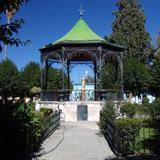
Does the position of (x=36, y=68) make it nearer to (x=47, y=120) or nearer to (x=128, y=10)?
(x=128, y=10)

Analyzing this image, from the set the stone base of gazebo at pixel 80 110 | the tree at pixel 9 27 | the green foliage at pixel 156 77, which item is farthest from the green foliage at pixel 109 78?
the tree at pixel 9 27

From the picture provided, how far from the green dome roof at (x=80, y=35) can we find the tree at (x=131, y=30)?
21.2m

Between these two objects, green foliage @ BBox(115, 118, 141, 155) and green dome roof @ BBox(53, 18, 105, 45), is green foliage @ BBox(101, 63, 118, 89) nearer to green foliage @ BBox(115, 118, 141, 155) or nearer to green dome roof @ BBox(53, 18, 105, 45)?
green dome roof @ BBox(53, 18, 105, 45)

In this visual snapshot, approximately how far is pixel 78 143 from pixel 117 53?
12377 mm

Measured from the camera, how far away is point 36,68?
51.9 m

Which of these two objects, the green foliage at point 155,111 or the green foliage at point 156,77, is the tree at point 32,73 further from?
the green foliage at point 155,111

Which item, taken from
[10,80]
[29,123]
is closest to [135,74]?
[10,80]

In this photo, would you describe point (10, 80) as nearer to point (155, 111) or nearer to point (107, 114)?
point (155, 111)

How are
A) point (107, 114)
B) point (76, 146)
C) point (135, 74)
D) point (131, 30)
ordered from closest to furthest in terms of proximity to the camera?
1. point (76, 146)
2. point (107, 114)
3. point (135, 74)
4. point (131, 30)

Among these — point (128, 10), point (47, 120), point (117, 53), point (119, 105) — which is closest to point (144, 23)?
point (128, 10)

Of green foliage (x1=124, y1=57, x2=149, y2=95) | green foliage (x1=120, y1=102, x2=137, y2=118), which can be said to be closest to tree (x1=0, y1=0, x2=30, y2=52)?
green foliage (x1=120, y1=102, x2=137, y2=118)

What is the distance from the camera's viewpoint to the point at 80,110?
2356 cm

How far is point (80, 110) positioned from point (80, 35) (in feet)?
17.2

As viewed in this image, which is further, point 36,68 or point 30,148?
point 36,68
